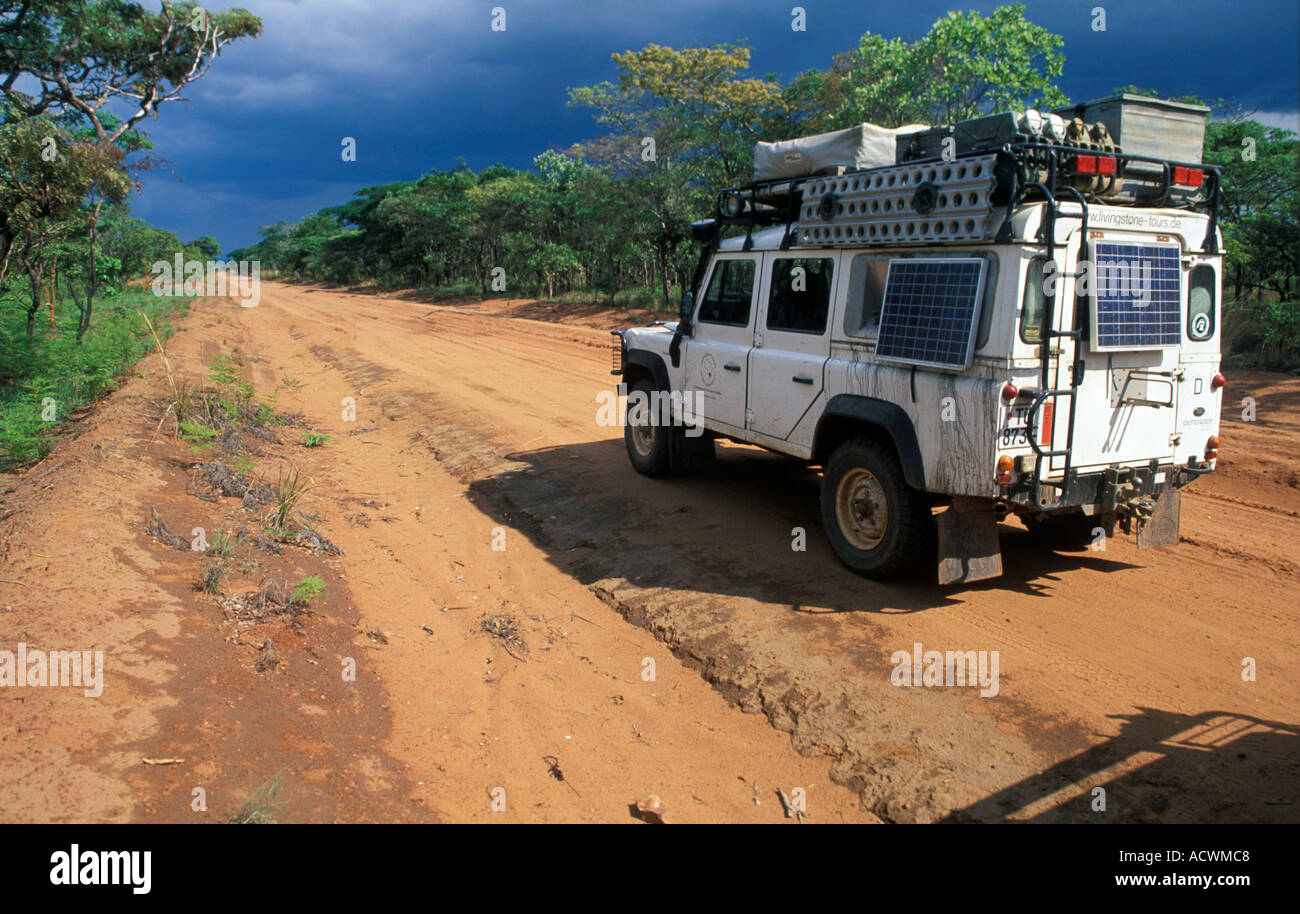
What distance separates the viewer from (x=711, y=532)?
723 cm

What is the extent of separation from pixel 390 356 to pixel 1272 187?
697 inches

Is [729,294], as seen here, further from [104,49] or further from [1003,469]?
[104,49]

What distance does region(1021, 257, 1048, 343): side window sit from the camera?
4930mm

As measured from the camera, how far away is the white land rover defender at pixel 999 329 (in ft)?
16.3

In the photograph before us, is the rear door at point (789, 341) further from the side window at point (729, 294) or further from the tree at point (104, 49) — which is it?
the tree at point (104, 49)

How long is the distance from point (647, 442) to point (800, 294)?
9.01 ft

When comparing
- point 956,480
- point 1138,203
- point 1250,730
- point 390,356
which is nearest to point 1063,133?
point 1138,203

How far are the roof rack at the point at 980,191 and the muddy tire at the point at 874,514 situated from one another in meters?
1.46

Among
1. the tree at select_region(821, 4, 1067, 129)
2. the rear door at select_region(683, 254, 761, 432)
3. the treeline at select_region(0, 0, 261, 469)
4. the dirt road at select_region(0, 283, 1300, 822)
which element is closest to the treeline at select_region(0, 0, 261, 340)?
the treeline at select_region(0, 0, 261, 469)

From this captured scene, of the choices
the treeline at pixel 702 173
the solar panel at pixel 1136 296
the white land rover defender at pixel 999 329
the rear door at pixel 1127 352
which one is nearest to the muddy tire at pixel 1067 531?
the white land rover defender at pixel 999 329

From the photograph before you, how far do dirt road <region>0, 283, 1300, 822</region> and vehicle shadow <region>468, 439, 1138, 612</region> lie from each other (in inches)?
1.4

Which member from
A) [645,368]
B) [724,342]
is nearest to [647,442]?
[645,368]

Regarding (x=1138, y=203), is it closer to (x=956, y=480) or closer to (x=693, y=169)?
(x=956, y=480)

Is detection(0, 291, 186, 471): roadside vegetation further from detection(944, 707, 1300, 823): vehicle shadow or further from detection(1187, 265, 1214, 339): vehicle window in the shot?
detection(1187, 265, 1214, 339): vehicle window
